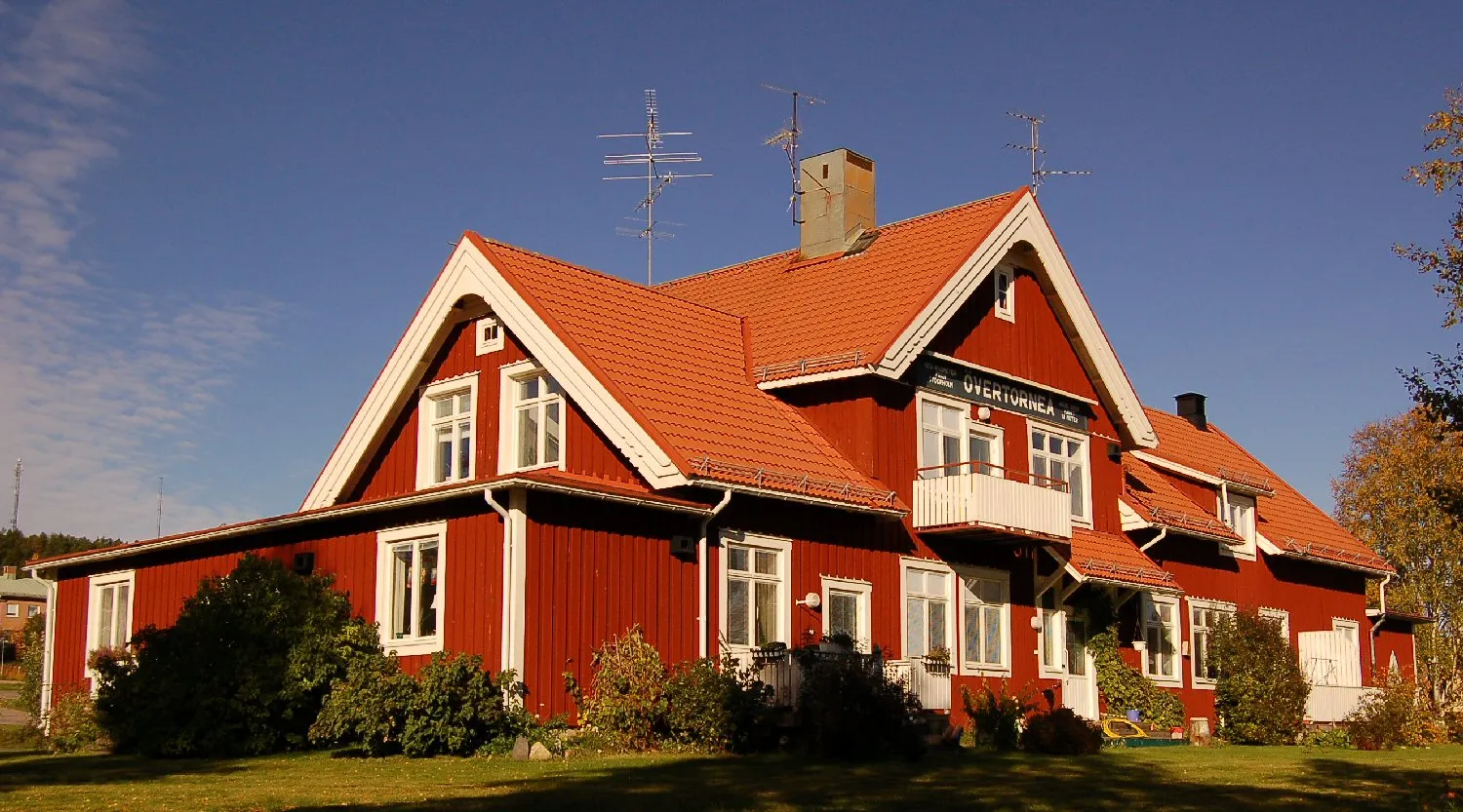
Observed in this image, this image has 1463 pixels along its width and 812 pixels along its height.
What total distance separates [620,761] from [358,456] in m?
10.5

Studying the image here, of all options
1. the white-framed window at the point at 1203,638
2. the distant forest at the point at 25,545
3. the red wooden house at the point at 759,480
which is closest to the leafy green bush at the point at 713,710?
the red wooden house at the point at 759,480

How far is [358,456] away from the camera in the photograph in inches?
1081

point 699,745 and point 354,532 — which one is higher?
point 354,532

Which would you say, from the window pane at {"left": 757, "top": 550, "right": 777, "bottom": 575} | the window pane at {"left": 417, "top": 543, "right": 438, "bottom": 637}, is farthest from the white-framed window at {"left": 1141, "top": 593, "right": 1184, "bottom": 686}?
the window pane at {"left": 417, "top": 543, "right": 438, "bottom": 637}

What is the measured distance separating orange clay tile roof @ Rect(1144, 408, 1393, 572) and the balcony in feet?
33.0

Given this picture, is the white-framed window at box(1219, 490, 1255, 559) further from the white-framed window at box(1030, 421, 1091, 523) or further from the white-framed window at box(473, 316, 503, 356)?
the white-framed window at box(473, 316, 503, 356)

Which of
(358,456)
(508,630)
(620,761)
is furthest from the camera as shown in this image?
(358,456)

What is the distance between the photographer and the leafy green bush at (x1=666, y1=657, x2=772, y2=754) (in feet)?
67.4

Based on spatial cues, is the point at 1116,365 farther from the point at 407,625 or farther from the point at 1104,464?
the point at 407,625

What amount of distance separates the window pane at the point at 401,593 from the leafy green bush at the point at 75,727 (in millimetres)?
4864

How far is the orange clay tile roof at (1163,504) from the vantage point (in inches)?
1297

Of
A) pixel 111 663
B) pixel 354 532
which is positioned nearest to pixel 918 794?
pixel 354 532

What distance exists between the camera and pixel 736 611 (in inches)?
926

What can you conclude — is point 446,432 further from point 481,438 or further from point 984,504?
point 984,504
